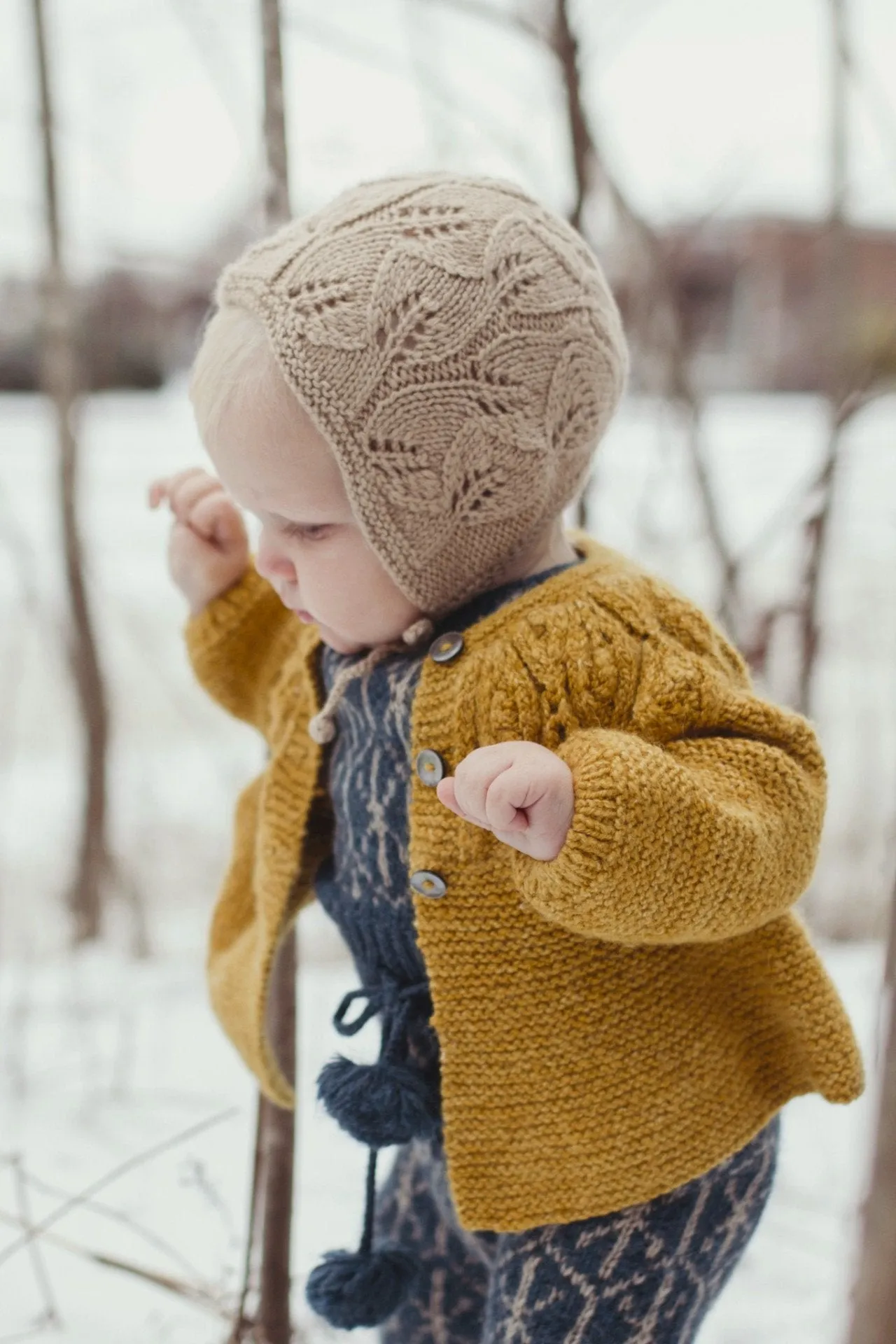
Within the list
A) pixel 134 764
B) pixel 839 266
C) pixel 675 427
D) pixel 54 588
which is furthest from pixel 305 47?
pixel 134 764

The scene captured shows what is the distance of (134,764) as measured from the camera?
10.8 feet

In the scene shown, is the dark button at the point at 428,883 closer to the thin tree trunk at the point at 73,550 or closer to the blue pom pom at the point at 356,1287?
the blue pom pom at the point at 356,1287

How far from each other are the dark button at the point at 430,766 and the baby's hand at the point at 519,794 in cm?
11

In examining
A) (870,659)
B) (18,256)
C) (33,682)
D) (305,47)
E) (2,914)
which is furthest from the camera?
(33,682)

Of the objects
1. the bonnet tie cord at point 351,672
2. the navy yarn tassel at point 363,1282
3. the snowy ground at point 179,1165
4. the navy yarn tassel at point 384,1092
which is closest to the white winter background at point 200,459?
the snowy ground at point 179,1165

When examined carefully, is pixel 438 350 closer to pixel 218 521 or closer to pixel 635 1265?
pixel 218 521

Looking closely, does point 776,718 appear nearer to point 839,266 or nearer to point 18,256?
point 839,266

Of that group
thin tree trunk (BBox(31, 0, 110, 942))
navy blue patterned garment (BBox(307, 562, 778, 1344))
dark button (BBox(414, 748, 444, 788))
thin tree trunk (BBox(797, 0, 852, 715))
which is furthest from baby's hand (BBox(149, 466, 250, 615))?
thin tree trunk (BBox(31, 0, 110, 942))

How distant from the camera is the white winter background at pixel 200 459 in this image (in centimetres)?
161

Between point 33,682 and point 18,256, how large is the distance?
5.94ft

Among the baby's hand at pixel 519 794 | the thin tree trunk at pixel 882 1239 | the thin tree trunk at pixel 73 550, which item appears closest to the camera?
the thin tree trunk at pixel 882 1239

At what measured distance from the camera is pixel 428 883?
35.9 inches

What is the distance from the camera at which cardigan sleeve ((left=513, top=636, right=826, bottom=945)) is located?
0.77 metres

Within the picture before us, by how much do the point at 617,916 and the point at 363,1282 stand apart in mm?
475
